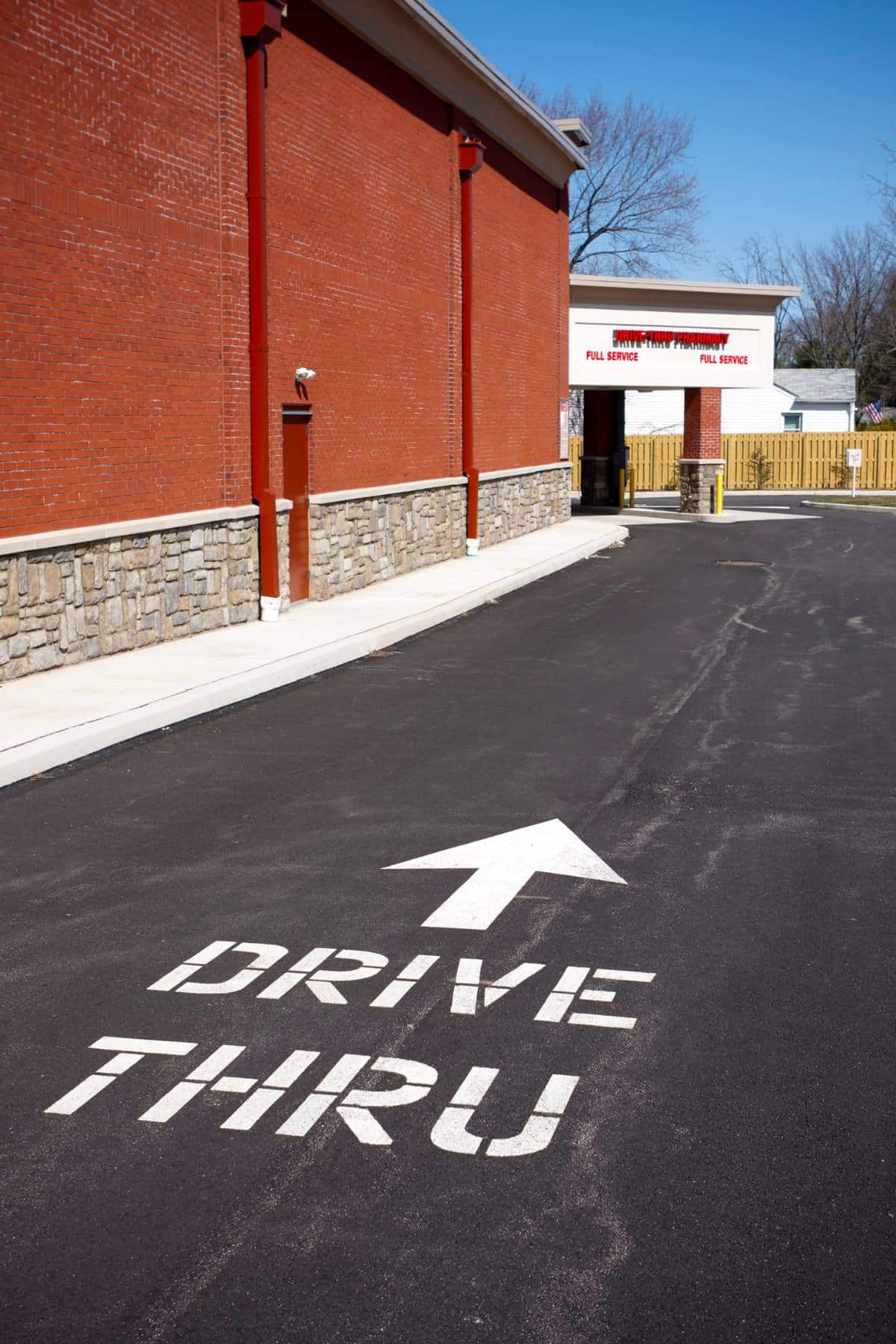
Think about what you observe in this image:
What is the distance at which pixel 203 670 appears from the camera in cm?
1332

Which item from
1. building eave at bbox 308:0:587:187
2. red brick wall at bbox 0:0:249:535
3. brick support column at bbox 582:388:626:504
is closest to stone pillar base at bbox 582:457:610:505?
brick support column at bbox 582:388:626:504

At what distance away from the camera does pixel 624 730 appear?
36.1 ft

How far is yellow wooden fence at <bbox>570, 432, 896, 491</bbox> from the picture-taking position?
2223 inches

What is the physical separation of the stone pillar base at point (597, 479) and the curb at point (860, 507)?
6.55 meters

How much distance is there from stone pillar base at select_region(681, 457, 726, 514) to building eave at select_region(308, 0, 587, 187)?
9.25 meters

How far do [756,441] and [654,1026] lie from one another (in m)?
54.8

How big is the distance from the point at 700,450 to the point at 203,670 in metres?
28.1

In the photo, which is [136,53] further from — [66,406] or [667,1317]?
[667,1317]

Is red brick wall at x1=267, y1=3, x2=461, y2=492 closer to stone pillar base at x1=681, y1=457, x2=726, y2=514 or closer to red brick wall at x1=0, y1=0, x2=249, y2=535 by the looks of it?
red brick wall at x1=0, y1=0, x2=249, y2=535

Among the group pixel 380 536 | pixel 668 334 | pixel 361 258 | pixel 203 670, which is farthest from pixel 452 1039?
pixel 668 334

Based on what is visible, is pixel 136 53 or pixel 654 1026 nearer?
pixel 654 1026

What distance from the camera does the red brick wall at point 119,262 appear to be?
12.8 metres

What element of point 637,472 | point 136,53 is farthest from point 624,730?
point 637,472

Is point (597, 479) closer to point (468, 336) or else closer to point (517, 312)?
point (517, 312)
